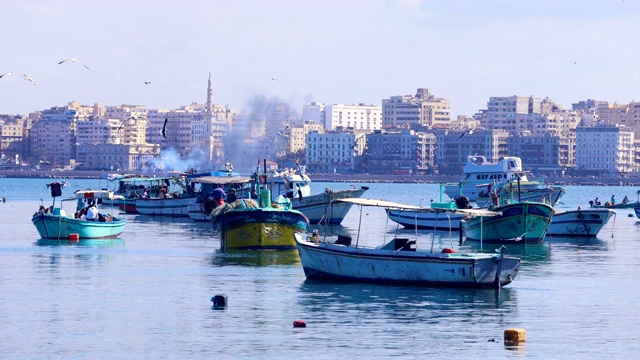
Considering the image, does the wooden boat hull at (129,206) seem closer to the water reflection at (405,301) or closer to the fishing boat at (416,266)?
the fishing boat at (416,266)

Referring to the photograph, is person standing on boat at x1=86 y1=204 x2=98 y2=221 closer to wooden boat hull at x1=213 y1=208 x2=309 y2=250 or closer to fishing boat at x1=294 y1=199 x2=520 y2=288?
wooden boat hull at x1=213 y1=208 x2=309 y2=250

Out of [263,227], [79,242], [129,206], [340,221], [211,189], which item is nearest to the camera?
[263,227]

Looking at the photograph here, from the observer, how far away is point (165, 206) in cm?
9150

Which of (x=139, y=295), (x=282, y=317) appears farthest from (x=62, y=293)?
(x=282, y=317)

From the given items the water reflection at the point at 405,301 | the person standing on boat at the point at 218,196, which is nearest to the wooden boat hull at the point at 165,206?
the person standing on boat at the point at 218,196

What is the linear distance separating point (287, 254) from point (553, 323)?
19.6 meters

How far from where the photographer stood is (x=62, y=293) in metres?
41.7

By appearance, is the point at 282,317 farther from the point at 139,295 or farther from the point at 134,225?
the point at 134,225

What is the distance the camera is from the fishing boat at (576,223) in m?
71.3

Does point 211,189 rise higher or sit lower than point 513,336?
higher

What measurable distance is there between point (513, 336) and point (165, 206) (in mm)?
60101

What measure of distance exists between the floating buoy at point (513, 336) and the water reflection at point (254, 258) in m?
18.2

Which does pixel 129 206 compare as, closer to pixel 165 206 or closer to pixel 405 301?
pixel 165 206

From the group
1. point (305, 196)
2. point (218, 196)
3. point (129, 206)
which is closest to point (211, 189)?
point (305, 196)
